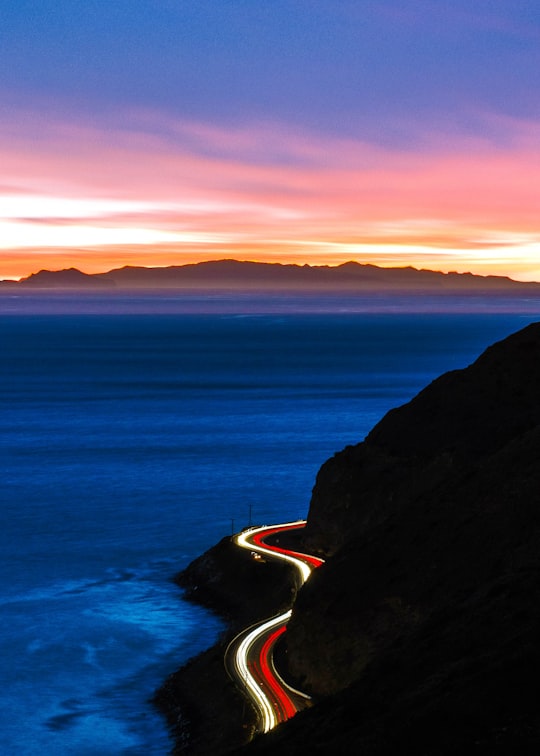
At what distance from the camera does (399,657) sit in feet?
133

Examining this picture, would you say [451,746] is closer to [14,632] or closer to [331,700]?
[331,700]

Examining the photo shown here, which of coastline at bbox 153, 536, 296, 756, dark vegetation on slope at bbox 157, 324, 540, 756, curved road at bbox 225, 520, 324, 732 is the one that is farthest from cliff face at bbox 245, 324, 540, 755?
coastline at bbox 153, 536, 296, 756

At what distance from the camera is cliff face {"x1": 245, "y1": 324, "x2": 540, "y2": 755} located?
3238 cm

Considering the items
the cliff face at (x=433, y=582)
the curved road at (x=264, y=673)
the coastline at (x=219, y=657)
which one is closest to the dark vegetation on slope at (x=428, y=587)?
the cliff face at (x=433, y=582)

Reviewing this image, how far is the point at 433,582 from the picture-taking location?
163ft

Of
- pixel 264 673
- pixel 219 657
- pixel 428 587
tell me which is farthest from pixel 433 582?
pixel 219 657

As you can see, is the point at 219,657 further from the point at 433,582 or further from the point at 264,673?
the point at 433,582

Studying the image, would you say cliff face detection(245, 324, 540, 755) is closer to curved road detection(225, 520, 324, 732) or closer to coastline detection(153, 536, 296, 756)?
curved road detection(225, 520, 324, 732)

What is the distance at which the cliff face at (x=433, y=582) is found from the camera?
3238 centimetres

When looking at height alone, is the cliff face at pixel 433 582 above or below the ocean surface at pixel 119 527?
above

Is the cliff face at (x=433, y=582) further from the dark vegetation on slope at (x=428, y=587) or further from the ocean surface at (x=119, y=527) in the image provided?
the ocean surface at (x=119, y=527)

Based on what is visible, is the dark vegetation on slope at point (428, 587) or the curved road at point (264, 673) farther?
the curved road at point (264, 673)

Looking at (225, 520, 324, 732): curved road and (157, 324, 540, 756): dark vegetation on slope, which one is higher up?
(157, 324, 540, 756): dark vegetation on slope

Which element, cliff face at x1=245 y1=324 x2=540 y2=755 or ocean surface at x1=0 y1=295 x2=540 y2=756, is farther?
ocean surface at x1=0 y1=295 x2=540 y2=756
